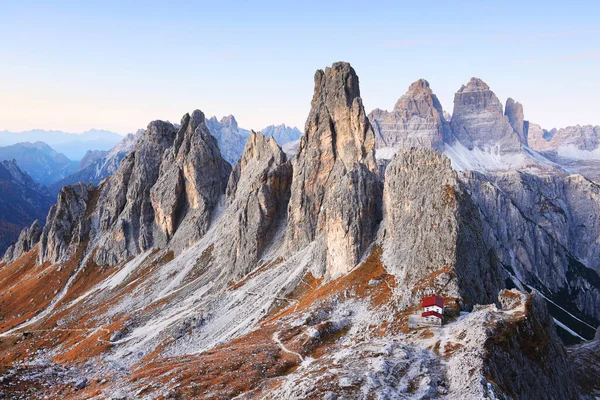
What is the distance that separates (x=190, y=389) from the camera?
56.6 metres

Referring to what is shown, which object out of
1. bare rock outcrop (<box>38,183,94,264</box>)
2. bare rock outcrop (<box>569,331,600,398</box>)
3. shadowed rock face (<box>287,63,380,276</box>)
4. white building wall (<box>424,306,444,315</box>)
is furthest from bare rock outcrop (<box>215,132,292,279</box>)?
bare rock outcrop (<box>569,331,600,398</box>)

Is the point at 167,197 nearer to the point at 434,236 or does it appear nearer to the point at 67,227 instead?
the point at 67,227

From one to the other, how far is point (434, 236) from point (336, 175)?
4039 cm

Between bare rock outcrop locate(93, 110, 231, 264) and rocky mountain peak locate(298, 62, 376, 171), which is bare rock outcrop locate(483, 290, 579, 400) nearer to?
rocky mountain peak locate(298, 62, 376, 171)

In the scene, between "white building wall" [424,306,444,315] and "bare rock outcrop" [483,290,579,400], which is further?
"white building wall" [424,306,444,315]

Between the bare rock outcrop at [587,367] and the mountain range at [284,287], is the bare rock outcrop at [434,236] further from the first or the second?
the bare rock outcrop at [587,367]

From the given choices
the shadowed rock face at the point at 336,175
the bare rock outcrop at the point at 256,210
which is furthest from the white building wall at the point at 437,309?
the bare rock outcrop at the point at 256,210

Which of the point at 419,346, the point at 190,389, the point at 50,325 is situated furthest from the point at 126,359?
the point at 419,346

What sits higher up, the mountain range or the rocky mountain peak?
the rocky mountain peak

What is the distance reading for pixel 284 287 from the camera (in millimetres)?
97750

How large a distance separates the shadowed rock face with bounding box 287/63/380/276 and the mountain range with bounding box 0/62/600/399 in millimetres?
390

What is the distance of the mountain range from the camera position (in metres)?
52.0

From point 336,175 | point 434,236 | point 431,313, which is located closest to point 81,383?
point 431,313

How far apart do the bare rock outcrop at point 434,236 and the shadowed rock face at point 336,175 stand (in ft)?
22.1
